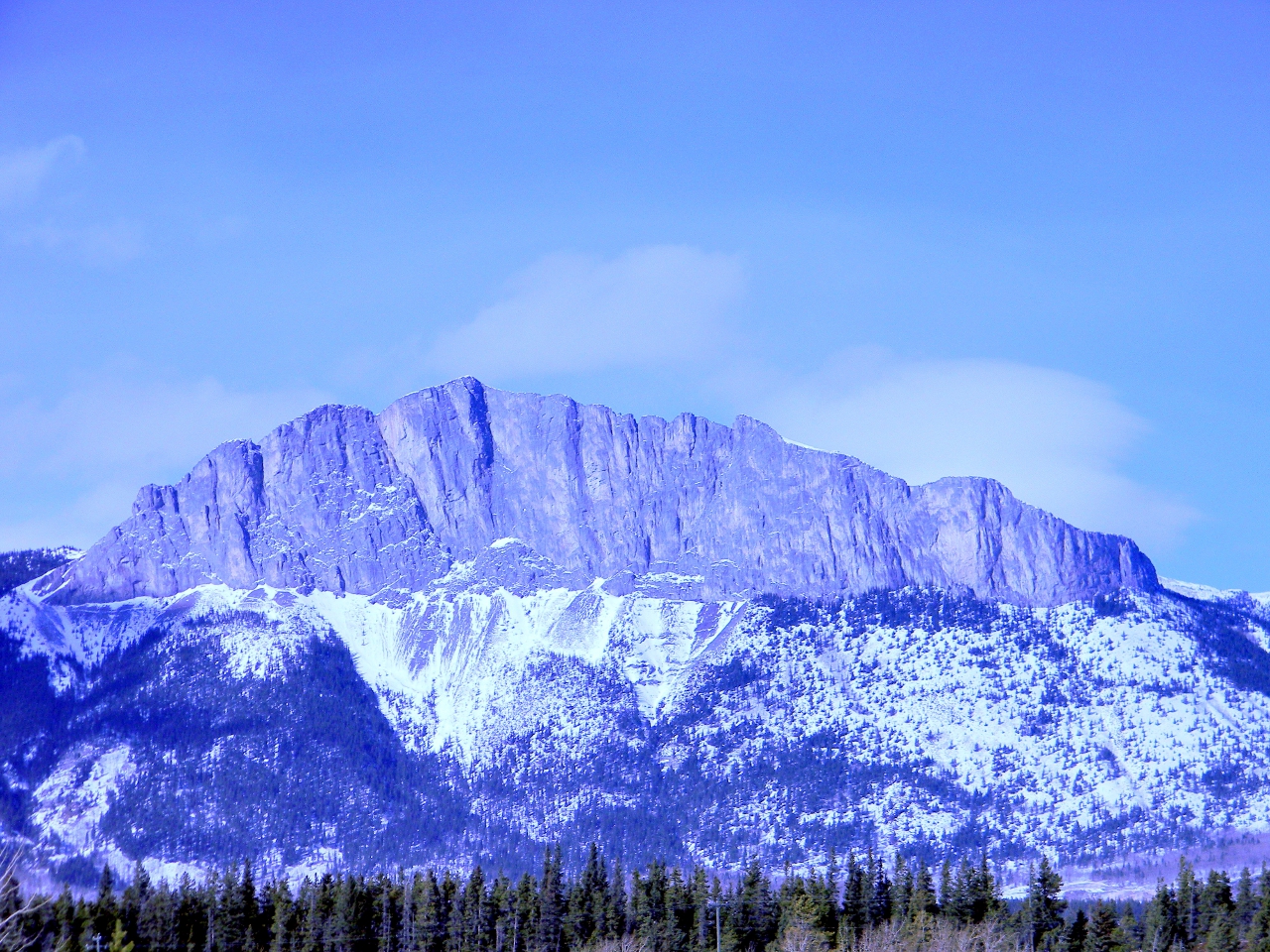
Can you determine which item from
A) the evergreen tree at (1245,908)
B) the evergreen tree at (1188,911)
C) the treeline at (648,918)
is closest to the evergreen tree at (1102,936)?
the treeline at (648,918)

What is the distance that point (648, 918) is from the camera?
6093 inches

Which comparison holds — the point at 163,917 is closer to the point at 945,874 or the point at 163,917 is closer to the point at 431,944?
the point at 431,944

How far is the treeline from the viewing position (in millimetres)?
144000

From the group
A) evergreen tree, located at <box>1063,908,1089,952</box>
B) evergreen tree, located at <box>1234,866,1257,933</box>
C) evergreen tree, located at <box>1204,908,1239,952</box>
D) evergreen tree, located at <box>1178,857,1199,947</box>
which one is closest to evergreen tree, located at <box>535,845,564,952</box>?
evergreen tree, located at <box>1063,908,1089,952</box>

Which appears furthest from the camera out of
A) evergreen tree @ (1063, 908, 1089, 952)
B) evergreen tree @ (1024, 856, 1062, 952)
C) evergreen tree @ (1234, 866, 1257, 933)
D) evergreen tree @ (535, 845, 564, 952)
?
evergreen tree @ (535, 845, 564, 952)

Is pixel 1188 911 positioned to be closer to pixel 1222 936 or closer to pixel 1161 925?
pixel 1161 925

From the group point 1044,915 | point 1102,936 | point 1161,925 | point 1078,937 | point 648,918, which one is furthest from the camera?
point 648,918

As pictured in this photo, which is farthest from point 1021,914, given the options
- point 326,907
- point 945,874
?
point 326,907

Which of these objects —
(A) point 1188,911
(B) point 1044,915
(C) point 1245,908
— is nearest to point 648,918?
(B) point 1044,915

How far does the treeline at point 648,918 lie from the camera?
144000mm

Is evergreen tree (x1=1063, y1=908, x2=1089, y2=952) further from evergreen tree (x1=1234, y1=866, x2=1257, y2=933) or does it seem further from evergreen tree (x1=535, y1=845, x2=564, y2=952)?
evergreen tree (x1=535, y1=845, x2=564, y2=952)

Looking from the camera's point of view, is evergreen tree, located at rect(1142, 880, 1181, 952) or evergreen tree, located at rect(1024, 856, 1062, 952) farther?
evergreen tree, located at rect(1024, 856, 1062, 952)

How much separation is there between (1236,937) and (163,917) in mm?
89803

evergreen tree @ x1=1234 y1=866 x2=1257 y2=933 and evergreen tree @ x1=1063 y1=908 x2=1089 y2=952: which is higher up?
evergreen tree @ x1=1234 y1=866 x2=1257 y2=933
